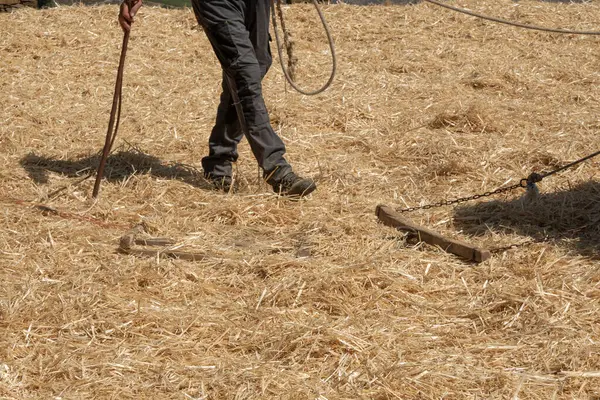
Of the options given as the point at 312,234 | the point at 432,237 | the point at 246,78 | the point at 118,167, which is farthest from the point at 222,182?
the point at 432,237

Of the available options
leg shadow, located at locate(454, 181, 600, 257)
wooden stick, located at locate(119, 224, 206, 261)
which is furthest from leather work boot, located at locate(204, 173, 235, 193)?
leg shadow, located at locate(454, 181, 600, 257)

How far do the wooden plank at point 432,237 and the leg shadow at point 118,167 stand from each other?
4.17 ft

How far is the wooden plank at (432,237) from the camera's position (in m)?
4.44

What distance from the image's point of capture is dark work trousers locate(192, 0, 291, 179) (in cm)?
530

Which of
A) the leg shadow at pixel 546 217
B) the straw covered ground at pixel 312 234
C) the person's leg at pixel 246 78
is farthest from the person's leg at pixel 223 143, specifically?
the leg shadow at pixel 546 217

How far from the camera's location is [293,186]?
5.34 meters

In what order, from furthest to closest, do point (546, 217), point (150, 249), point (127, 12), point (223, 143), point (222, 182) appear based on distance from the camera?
point (223, 143) → point (222, 182) → point (127, 12) → point (546, 217) → point (150, 249)

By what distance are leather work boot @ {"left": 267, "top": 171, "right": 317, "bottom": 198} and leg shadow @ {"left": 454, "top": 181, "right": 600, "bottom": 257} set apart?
0.83 metres

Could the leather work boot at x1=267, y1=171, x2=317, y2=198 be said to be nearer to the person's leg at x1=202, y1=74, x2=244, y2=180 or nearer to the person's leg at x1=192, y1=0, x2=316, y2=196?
the person's leg at x1=192, y1=0, x2=316, y2=196

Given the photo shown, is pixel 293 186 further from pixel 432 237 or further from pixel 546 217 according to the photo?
pixel 546 217

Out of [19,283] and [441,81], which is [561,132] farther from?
[19,283]

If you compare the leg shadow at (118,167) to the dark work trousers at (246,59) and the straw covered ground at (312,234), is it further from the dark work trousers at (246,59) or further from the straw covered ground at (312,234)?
the dark work trousers at (246,59)

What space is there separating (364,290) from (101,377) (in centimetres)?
124

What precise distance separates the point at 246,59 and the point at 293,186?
75 cm
